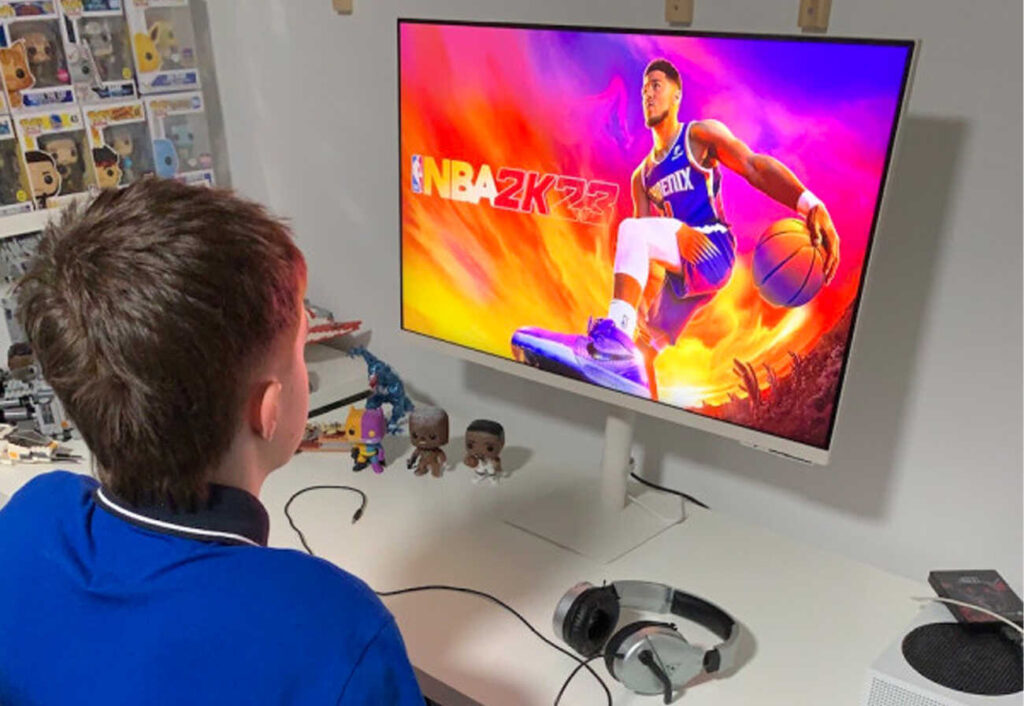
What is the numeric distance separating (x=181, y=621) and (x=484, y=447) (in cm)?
71

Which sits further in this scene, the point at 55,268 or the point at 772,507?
the point at 772,507

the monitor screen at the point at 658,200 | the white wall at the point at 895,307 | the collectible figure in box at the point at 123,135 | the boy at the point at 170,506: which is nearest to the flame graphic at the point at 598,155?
the monitor screen at the point at 658,200

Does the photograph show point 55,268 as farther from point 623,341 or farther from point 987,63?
point 987,63

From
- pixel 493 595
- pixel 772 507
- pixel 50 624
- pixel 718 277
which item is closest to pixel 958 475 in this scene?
pixel 772 507

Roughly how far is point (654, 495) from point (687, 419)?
0.89 feet

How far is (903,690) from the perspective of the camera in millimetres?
844

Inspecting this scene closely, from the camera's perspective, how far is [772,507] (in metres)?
1.27

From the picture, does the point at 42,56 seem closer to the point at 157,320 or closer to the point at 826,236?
the point at 157,320

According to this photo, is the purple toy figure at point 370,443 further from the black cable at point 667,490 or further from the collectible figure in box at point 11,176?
the collectible figure in box at point 11,176

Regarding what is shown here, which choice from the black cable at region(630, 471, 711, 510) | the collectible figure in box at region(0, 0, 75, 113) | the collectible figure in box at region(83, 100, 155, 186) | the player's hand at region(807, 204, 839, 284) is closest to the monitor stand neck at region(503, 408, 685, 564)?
the black cable at region(630, 471, 711, 510)

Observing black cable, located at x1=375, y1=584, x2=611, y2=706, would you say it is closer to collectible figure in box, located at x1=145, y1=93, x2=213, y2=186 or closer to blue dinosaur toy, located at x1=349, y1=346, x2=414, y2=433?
blue dinosaur toy, located at x1=349, y1=346, x2=414, y2=433

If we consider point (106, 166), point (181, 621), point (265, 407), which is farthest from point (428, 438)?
point (106, 166)

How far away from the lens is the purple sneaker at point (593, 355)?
111 cm

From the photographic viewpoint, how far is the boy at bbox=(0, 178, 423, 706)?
0.65 metres
